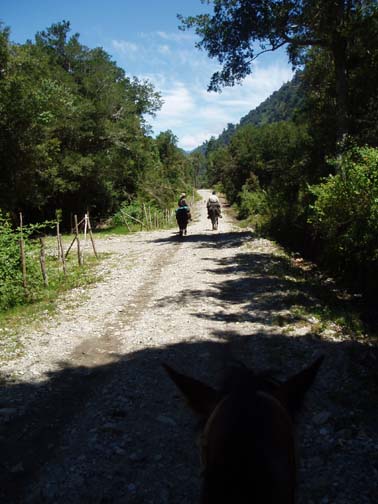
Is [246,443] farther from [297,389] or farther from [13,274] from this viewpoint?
[13,274]

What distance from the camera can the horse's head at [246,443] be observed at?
3.88 feet

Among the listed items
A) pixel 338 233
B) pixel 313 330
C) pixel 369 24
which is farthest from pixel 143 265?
pixel 369 24

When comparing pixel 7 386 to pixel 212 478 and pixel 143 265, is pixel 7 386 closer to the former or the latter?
pixel 212 478

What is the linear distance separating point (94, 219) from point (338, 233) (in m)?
26.8

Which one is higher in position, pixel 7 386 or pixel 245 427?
pixel 245 427

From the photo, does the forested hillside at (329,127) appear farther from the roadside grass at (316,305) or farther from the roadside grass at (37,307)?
the roadside grass at (37,307)

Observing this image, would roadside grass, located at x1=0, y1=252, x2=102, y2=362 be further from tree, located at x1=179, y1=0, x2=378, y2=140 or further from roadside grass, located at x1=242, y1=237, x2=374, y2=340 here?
tree, located at x1=179, y1=0, x2=378, y2=140

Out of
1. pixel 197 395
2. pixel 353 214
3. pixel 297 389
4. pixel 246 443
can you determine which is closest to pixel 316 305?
pixel 353 214

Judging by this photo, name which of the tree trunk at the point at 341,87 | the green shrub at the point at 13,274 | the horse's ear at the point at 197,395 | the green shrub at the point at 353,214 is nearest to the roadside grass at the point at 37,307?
the green shrub at the point at 13,274

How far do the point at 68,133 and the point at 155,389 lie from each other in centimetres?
2477

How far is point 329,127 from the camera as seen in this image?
1608 centimetres

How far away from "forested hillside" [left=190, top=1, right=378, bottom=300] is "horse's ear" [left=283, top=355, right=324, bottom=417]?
7.09 metres

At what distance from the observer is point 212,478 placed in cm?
122

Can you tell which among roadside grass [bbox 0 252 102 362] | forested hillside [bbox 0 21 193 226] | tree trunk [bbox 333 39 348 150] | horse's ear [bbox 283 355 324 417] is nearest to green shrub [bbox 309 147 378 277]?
tree trunk [bbox 333 39 348 150]
